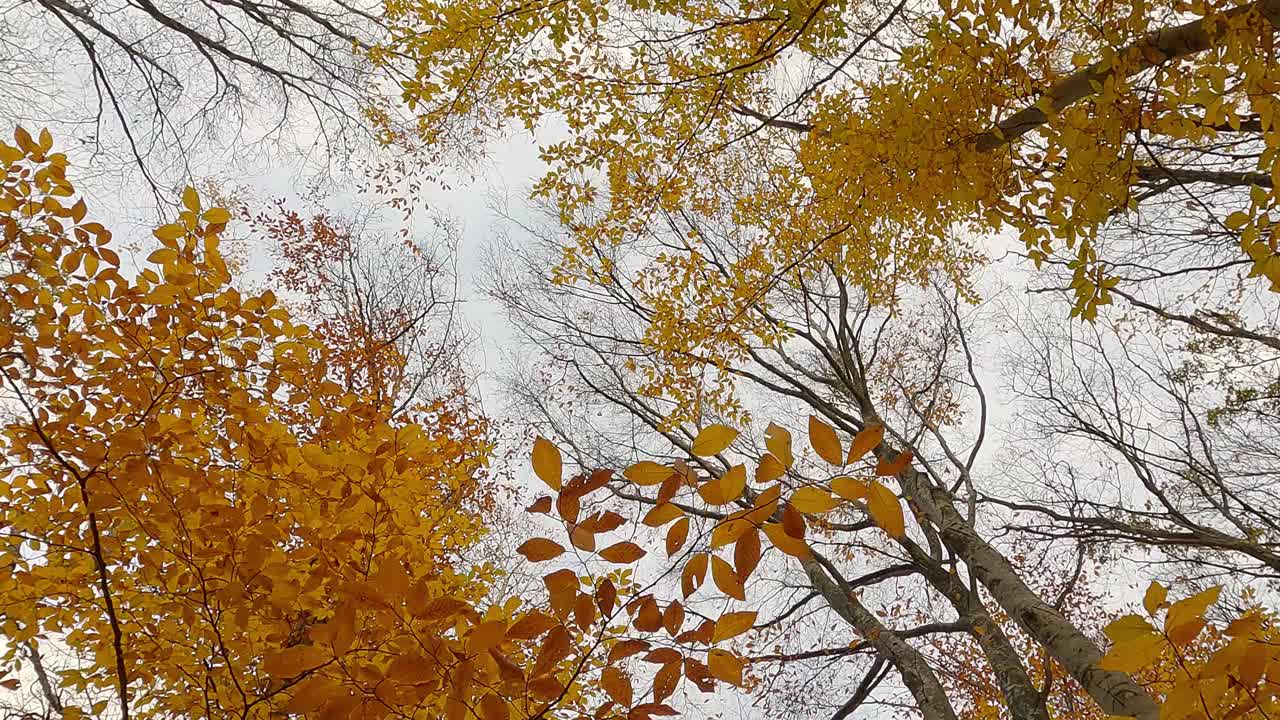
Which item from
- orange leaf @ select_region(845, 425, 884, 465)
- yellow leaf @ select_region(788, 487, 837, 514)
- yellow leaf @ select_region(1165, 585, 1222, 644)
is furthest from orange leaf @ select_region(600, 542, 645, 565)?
yellow leaf @ select_region(1165, 585, 1222, 644)

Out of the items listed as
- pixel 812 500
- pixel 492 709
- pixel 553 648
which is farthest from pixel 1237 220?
pixel 492 709

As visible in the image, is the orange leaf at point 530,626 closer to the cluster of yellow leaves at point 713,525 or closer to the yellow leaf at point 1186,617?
the cluster of yellow leaves at point 713,525

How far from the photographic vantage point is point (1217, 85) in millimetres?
1290

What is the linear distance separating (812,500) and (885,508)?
12cm

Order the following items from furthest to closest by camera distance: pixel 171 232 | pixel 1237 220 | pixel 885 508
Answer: pixel 171 232 < pixel 1237 220 < pixel 885 508

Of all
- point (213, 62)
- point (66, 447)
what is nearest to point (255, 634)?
point (66, 447)

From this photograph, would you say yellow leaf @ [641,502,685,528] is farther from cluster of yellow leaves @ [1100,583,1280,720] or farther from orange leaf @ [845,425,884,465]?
cluster of yellow leaves @ [1100,583,1280,720]

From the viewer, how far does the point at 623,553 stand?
3.32ft

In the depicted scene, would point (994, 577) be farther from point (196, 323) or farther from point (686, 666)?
point (196, 323)

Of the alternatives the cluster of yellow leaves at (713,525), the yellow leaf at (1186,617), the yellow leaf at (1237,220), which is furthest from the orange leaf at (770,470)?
the yellow leaf at (1237,220)

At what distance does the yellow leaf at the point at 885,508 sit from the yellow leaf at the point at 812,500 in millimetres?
62

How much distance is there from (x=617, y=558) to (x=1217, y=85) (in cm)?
172

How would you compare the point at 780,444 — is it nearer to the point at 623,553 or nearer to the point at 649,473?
the point at 649,473

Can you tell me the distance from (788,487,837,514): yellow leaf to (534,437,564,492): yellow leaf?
0.41 metres
